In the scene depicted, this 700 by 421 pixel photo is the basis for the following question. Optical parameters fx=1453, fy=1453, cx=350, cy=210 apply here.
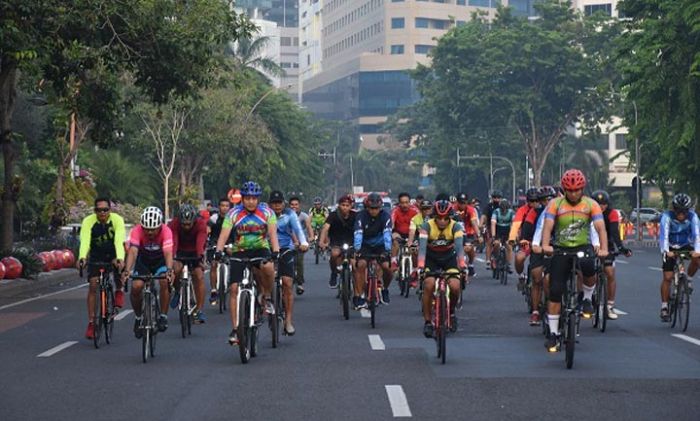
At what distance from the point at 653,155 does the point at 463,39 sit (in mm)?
26224

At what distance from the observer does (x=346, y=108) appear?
7239 inches

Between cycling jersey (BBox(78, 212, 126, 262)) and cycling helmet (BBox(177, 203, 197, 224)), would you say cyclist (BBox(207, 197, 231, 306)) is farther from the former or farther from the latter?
cycling jersey (BBox(78, 212, 126, 262))

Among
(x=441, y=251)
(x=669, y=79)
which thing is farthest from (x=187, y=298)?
(x=669, y=79)

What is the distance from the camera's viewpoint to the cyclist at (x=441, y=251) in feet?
51.6

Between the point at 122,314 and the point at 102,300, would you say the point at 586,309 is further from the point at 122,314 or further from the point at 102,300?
the point at 122,314

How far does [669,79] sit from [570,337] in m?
31.6

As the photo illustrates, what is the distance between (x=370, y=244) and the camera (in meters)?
20.6

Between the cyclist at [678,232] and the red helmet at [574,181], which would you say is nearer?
the red helmet at [574,181]

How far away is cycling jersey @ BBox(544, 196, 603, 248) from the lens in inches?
580

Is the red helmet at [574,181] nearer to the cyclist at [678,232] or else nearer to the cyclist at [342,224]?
the cyclist at [678,232]

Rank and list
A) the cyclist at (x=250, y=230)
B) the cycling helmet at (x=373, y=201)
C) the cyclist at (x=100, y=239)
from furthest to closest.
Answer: the cycling helmet at (x=373, y=201)
the cyclist at (x=100, y=239)
the cyclist at (x=250, y=230)

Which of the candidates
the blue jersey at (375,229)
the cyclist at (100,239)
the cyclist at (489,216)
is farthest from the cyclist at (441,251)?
the cyclist at (489,216)

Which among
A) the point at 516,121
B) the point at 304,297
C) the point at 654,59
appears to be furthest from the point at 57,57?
the point at 516,121

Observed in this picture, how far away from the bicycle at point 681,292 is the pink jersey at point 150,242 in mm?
6690
